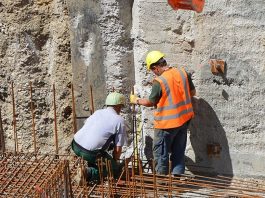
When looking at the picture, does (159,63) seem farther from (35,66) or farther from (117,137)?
(35,66)

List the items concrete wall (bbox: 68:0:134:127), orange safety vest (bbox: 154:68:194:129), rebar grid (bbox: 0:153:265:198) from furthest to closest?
1. concrete wall (bbox: 68:0:134:127)
2. orange safety vest (bbox: 154:68:194:129)
3. rebar grid (bbox: 0:153:265:198)

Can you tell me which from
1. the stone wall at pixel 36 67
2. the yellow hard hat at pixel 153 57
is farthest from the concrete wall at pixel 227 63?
the stone wall at pixel 36 67

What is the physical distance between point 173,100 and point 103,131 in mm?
753

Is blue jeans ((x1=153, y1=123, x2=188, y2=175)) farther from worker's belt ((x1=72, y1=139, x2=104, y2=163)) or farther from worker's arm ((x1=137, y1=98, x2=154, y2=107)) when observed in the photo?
worker's belt ((x1=72, y1=139, x2=104, y2=163))

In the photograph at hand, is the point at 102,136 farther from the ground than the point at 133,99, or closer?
closer

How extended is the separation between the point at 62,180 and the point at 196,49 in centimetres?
189

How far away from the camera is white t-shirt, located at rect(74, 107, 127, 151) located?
6.22 m

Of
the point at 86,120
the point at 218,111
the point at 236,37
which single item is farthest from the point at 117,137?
the point at 236,37

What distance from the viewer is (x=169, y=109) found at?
6.11 meters

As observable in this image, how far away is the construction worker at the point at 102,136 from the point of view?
6.22 meters

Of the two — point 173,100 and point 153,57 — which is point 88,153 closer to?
point 173,100

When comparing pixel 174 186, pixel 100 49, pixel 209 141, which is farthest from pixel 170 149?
pixel 100 49

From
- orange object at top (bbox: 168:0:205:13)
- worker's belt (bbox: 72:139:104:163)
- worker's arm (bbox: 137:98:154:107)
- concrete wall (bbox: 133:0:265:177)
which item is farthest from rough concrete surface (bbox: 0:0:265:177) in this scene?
worker's belt (bbox: 72:139:104:163)

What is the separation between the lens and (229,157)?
Answer: 6547 mm
